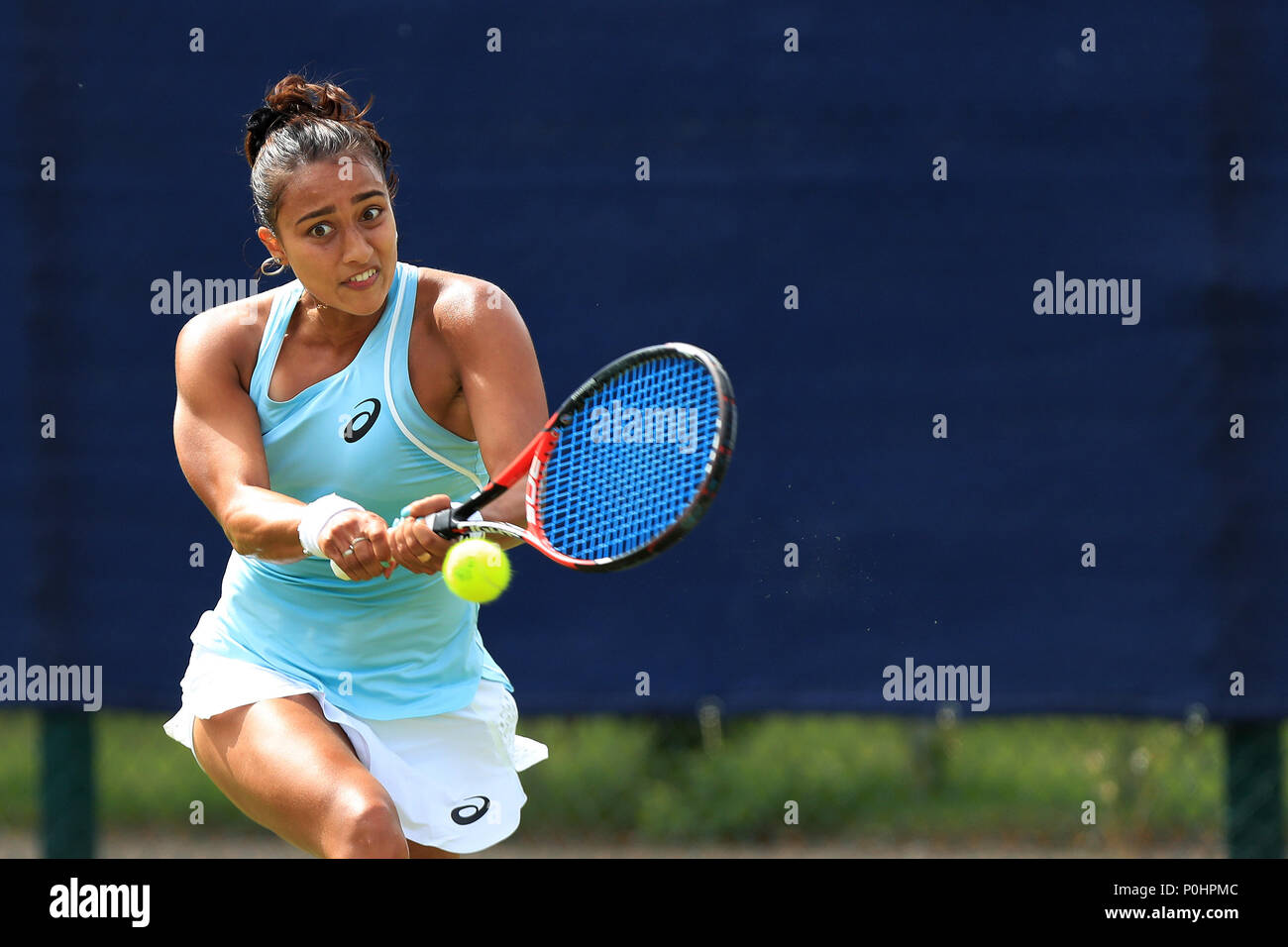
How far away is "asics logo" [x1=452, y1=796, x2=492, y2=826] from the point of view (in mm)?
2279

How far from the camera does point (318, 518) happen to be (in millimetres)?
2016

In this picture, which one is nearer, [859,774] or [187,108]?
[187,108]

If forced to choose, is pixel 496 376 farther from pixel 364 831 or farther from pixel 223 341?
pixel 364 831

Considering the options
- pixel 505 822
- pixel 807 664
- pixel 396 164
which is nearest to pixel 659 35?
pixel 396 164

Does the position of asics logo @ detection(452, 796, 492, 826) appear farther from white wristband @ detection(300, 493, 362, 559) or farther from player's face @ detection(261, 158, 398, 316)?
player's face @ detection(261, 158, 398, 316)

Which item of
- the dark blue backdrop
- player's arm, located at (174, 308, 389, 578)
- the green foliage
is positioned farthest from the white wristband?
the green foliage

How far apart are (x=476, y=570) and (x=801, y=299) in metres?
1.88

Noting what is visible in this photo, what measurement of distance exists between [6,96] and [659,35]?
160cm

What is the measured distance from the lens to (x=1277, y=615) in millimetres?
3570

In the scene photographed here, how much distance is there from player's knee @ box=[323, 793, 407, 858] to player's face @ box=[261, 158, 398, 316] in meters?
0.72

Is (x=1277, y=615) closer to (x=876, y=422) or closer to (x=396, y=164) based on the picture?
(x=876, y=422)

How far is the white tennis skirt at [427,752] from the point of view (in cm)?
222

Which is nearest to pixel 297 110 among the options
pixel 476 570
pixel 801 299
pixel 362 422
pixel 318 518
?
pixel 362 422

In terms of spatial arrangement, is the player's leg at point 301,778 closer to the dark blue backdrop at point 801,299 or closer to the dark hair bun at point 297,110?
the dark hair bun at point 297,110
